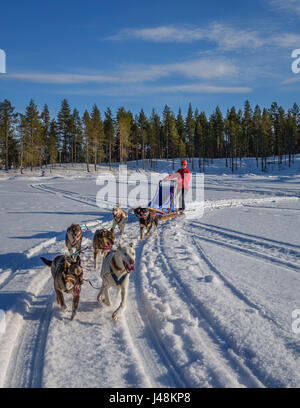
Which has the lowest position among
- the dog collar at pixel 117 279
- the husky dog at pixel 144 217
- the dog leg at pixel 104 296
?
the dog leg at pixel 104 296

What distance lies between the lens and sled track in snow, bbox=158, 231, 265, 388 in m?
2.64

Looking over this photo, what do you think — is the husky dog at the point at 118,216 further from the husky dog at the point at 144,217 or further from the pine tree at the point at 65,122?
the pine tree at the point at 65,122

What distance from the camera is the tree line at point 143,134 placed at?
155ft

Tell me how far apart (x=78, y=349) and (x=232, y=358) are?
5.57 feet

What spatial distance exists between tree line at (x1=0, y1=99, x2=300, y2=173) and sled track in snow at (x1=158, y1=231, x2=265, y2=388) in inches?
1767

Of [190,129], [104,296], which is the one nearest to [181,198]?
[104,296]

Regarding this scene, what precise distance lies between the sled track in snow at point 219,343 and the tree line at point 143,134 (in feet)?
147

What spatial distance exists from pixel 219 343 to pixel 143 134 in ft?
195

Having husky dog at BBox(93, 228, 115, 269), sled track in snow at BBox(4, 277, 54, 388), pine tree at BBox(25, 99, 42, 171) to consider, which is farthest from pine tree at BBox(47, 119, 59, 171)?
sled track in snow at BBox(4, 277, 54, 388)

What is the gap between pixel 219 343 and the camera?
10.5ft

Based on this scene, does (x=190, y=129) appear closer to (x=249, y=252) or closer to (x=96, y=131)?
(x=96, y=131)

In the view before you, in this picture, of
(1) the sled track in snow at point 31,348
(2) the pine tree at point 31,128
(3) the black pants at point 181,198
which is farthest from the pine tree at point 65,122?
(1) the sled track in snow at point 31,348

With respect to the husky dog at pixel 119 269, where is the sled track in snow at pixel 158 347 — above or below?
below

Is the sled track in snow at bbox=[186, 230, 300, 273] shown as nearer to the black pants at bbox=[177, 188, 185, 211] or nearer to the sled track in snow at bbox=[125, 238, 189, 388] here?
the black pants at bbox=[177, 188, 185, 211]
